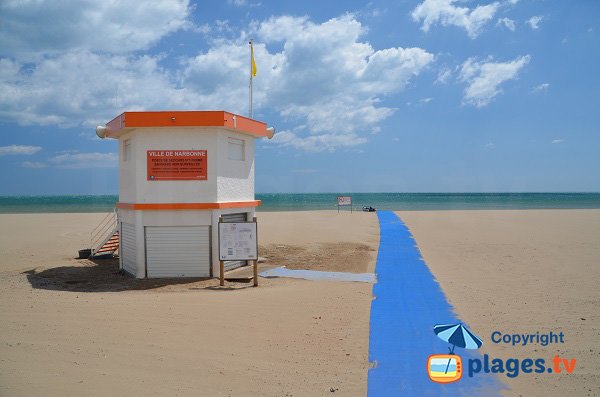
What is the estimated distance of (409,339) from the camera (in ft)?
25.2

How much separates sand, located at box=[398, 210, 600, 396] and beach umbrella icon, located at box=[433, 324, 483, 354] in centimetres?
17

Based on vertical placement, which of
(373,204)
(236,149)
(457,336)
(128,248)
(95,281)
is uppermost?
(236,149)

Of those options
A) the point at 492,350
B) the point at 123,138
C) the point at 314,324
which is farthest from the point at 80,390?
the point at 123,138

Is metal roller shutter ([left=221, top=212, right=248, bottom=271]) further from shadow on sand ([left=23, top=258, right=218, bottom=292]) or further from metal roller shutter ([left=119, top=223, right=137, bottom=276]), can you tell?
metal roller shutter ([left=119, top=223, right=137, bottom=276])

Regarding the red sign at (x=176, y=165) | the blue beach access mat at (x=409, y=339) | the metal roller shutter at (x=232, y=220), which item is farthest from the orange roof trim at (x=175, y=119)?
the blue beach access mat at (x=409, y=339)

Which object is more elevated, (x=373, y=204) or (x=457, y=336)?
(x=373, y=204)

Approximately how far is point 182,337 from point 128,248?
8.39 metres

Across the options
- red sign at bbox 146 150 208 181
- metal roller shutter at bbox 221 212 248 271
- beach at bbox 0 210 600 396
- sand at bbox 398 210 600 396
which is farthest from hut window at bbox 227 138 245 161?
sand at bbox 398 210 600 396

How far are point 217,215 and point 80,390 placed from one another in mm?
8767

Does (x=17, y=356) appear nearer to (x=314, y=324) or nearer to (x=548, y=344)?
(x=314, y=324)

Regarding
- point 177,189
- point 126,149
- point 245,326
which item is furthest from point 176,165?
point 245,326

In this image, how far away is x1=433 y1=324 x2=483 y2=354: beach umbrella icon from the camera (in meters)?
7.58

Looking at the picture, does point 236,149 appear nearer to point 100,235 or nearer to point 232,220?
point 232,220

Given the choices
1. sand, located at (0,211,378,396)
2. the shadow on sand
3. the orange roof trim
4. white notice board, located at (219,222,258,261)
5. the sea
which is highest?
the orange roof trim
